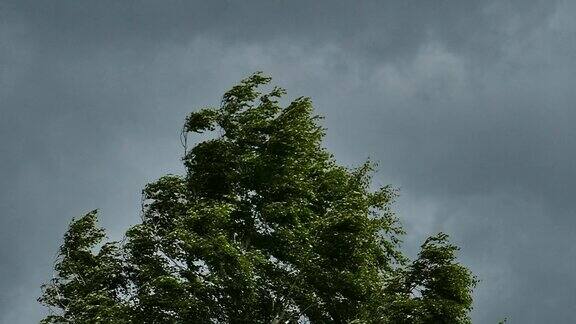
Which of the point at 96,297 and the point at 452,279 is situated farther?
the point at 452,279

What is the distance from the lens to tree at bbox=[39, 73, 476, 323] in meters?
37.0

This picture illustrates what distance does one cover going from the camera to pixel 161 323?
37375mm

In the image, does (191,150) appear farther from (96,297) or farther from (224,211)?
(96,297)

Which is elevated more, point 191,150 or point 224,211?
point 191,150

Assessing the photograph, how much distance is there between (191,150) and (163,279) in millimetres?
8284

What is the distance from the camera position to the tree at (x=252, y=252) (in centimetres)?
3703

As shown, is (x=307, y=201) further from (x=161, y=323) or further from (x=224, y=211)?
(x=161, y=323)

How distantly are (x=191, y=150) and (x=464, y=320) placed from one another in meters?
16.7

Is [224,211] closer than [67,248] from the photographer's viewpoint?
Yes

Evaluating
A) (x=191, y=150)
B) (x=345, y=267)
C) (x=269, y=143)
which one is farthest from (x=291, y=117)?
(x=345, y=267)

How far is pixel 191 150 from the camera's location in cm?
4131

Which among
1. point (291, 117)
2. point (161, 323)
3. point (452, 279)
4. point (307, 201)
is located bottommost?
point (161, 323)

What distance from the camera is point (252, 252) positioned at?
37219 mm

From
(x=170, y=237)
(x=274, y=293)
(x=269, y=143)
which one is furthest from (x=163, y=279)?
(x=269, y=143)
